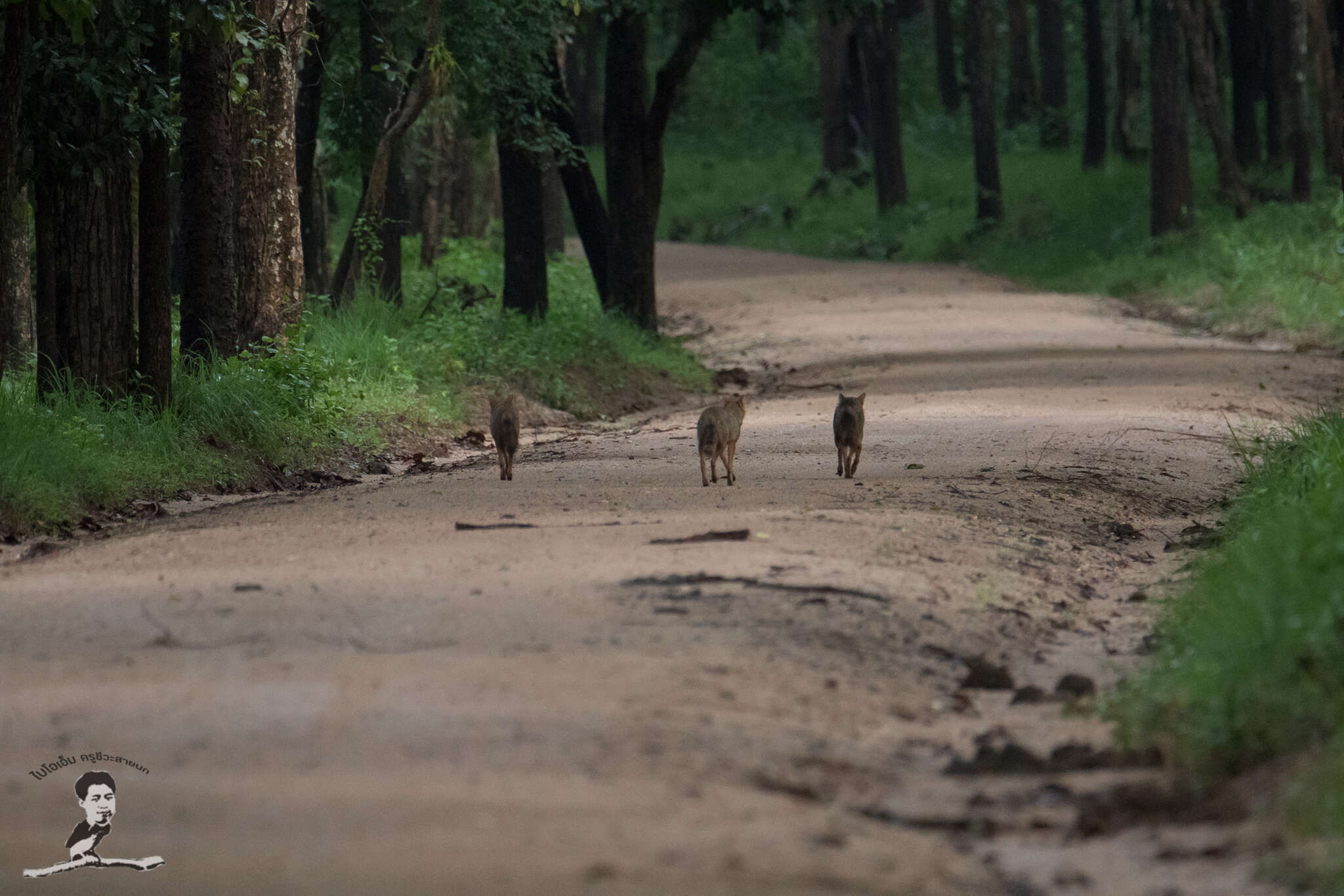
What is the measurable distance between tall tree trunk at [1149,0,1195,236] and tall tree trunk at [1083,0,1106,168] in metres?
8.50

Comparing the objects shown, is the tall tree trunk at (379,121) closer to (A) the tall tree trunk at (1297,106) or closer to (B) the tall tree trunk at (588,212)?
(B) the tall tree trunk at (588,212)

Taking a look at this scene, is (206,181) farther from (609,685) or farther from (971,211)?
(971,211)

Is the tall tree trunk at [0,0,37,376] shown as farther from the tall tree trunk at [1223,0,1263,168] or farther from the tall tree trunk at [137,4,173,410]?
the tall tree trunk at [1223,0,1263,168]

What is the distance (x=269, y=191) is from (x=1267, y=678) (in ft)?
35.2

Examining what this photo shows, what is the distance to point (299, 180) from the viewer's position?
59.7 feet

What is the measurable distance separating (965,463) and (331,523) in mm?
4643

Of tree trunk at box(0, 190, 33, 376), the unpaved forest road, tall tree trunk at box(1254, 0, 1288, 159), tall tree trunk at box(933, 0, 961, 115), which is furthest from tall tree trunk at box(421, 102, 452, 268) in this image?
tall tree trunk at box(933, 0, 961, 115)

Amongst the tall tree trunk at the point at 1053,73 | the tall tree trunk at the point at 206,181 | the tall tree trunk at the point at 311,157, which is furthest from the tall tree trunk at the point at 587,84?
the tall tree trunk at the point at 206,181

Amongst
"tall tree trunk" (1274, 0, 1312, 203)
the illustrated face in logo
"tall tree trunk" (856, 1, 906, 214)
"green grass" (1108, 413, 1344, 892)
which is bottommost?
the illustrated face in logo

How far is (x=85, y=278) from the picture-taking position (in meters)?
11.3

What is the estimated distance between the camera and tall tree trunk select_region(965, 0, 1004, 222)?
35281 mm

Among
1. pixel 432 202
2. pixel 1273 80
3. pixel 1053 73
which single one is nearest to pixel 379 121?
pixel 432 202

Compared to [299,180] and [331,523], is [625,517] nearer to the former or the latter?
[331,523]

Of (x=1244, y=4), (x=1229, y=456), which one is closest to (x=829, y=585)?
(x=1229, y=456)
